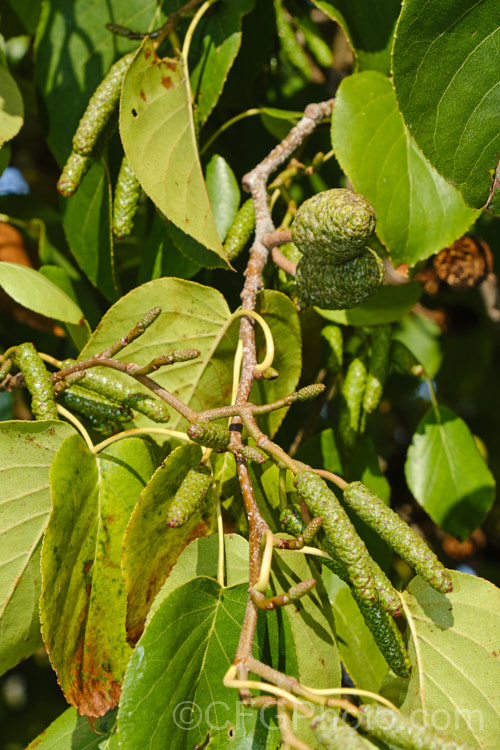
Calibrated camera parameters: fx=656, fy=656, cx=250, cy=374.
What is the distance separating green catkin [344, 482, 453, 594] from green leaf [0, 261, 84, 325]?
60 cm

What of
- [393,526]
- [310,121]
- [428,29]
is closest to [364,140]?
[310,121]

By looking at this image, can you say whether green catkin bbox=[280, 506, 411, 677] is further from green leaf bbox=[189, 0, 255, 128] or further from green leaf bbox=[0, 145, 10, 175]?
green leaf bbox=[0, 145, 10, 175]

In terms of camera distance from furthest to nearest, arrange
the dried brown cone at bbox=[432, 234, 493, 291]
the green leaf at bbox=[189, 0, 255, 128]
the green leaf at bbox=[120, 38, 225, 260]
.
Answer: the dried brown cone at bbox=[432, 234, 493, 291] → the green leaf at bbox=[189, 0, 255, 128] → the green leaf at bbox=[120, 38, 225, 260]

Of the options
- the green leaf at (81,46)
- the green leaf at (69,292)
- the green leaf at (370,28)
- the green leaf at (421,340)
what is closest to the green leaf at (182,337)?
the green leaf at (69,292)

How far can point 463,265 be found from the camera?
5.03ft

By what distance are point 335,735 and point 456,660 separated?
0.38 meters

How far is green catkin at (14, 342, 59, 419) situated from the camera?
0.97 m

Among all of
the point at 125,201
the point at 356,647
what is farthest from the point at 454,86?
the point at 356,647

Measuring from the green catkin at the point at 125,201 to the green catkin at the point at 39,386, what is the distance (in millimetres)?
305

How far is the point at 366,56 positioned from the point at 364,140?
27cm

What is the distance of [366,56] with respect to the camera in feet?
4.42

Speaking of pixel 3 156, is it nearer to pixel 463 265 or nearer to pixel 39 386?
pixel 39 386

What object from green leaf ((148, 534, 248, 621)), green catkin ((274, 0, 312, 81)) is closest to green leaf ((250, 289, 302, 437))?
green leaf ((148, 534, 248, 621))

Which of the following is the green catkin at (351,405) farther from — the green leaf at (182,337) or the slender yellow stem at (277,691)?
the slender yellow stem at (277,691)
